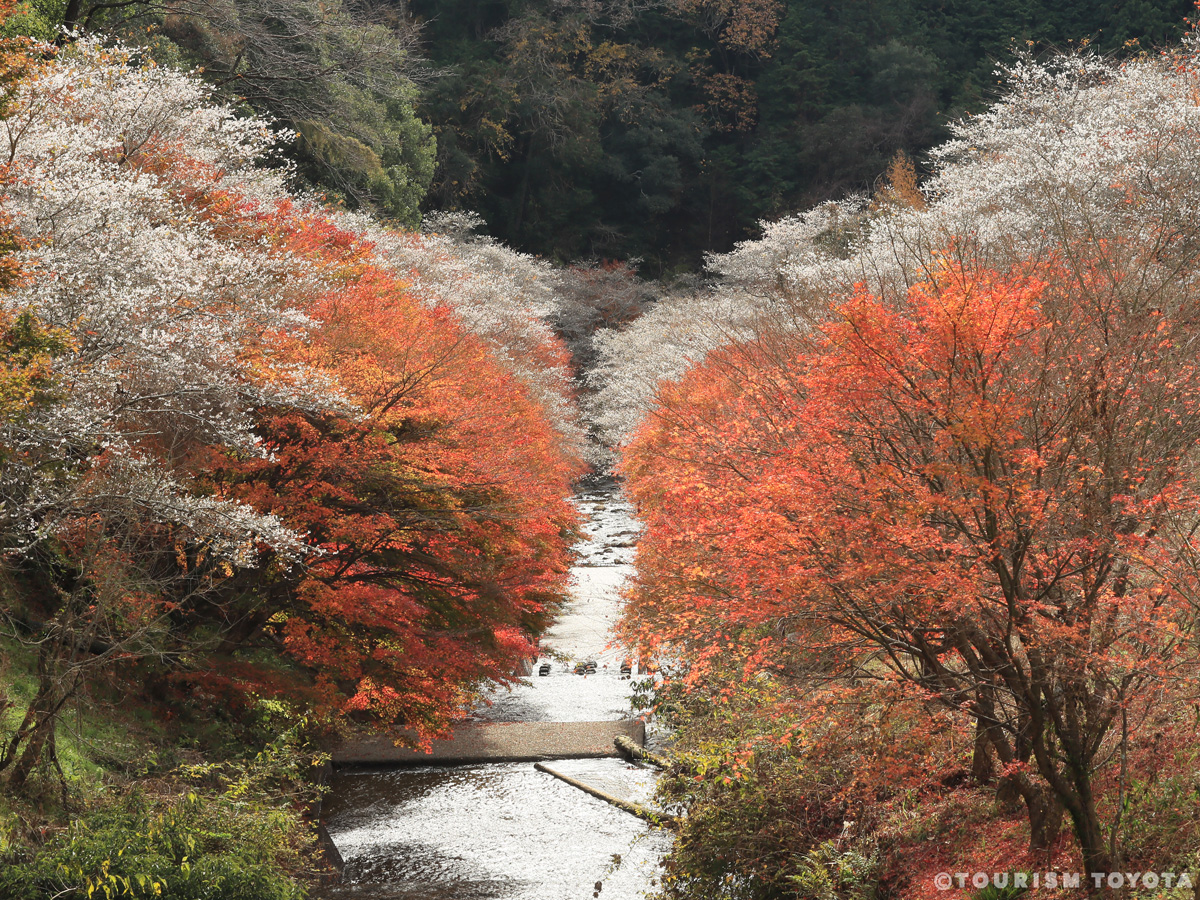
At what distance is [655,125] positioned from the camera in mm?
58750

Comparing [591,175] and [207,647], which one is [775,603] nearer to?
[207,647]

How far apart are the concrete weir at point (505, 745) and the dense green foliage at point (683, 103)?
40162 mm

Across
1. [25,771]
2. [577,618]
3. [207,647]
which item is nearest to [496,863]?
[207,647]

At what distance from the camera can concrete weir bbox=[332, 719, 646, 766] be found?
584 inches

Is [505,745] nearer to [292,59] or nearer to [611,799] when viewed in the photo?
[611,799]

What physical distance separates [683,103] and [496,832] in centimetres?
5774

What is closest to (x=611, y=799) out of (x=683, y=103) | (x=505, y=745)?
(x=505, y=745)

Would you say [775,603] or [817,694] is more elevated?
[775,603]

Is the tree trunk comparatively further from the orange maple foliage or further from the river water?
the river water

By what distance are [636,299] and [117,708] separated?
45859 millimetres

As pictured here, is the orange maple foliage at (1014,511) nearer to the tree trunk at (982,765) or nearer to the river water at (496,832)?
the tree trunk at (982,765)

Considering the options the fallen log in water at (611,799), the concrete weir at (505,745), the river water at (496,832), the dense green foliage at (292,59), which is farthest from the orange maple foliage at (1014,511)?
the dense green foliage at (292,59)

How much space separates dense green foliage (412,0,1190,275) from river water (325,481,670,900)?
41.7 metres

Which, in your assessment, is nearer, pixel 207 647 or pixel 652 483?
pixel 207 647
